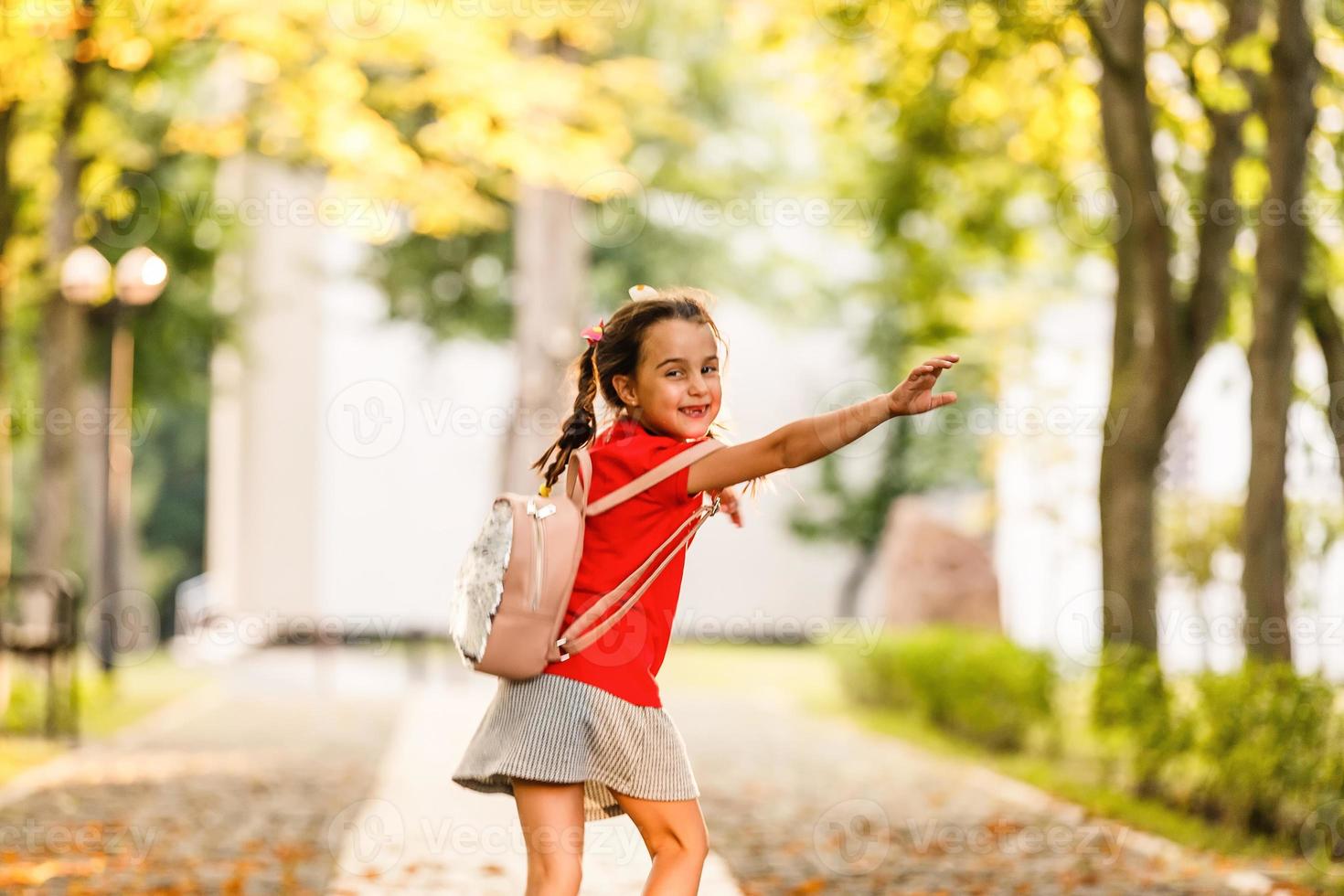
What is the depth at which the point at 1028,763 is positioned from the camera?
12805 mm

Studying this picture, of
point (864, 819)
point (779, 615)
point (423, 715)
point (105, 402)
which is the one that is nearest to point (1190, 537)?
point (423, 715)

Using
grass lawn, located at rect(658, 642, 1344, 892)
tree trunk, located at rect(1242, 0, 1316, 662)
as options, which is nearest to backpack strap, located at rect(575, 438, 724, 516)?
grass lawn, located at rect(658, 642, 1344, 892)

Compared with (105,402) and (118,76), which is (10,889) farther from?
(105,402)

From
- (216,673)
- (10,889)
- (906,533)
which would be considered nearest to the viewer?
(10,889)

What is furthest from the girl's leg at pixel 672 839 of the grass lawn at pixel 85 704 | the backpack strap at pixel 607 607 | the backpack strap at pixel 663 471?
the grass lawn at pixel 85 704

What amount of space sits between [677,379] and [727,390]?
252mm

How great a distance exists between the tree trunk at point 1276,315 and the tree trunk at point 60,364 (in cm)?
1055

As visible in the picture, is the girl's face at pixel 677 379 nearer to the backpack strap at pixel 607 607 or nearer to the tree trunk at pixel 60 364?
the backpack strap at pixel 607 607

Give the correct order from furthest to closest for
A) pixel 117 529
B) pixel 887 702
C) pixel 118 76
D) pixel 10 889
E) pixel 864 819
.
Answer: pixel 117 529 < pixel 887 702 < pixel 118 76 < pixel 864 819 < pixel 10 889

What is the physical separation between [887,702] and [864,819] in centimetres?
871

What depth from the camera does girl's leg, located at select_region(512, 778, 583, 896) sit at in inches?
135

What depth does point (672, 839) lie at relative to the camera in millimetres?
3494

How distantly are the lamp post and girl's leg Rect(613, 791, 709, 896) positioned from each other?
1243 cm

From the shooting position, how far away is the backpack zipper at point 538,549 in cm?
339
